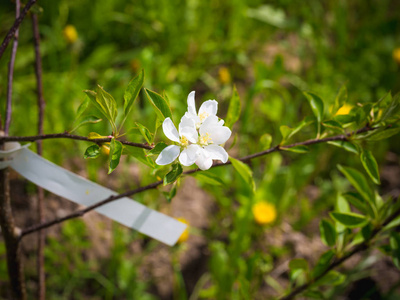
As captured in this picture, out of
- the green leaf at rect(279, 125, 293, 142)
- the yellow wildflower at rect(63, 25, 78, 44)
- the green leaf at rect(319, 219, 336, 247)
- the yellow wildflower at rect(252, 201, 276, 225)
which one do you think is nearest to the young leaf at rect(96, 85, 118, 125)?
the green leaf at rect(279, 125, 293, 142)

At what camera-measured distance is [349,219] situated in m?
0.63

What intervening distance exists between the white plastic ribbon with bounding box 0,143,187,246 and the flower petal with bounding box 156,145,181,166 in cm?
19

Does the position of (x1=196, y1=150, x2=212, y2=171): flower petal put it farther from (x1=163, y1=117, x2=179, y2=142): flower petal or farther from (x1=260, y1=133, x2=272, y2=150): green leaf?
(x1=260, y1=133, x2=272, y2=150): green leaf

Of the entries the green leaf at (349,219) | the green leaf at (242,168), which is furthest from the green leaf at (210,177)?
the green leaf at (349,219)

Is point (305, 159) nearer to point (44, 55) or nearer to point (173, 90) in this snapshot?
point (173, 90)

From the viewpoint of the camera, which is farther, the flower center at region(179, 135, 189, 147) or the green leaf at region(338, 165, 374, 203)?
the green leaf at region(338, 165, 374, 203)

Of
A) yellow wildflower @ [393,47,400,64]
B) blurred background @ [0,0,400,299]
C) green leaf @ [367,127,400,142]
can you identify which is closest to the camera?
green leaf @ [367,127,400,142]

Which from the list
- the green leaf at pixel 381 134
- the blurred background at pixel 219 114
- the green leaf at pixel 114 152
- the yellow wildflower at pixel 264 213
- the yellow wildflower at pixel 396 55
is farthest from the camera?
the yellow wildflower at pixel 396 55

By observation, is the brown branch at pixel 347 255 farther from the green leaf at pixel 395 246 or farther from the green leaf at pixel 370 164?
the green leaf at pixel 370 164

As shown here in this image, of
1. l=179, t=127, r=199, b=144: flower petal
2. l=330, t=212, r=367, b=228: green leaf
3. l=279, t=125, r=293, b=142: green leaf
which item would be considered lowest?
l=330, t=212, r=367, b=228: green leaf

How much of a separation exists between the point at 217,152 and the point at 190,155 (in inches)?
1.4

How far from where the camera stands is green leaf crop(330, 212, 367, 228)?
627 millimetres

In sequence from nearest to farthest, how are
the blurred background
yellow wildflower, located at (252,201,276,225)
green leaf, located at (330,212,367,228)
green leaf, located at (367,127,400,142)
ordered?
green leaf, located at (367,127,400,142) → green leaf, located at (330,212,367,228) → the blurred background → yellow wildflower, located at (252,201,276,225)

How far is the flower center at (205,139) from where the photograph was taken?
1.37 ft
